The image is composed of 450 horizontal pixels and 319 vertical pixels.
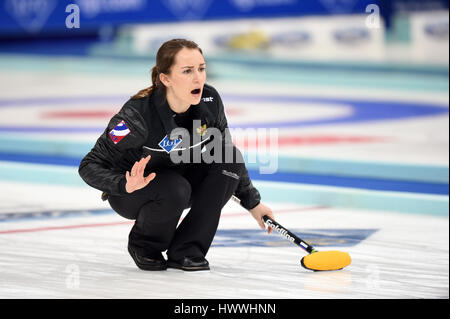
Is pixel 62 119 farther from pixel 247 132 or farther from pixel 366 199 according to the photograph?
pixel 366 199

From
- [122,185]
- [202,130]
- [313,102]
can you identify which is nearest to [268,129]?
[313,102]

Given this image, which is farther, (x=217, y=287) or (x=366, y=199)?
(x=366, y=199)

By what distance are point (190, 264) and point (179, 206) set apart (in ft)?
0.75

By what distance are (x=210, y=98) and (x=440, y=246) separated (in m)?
1.18

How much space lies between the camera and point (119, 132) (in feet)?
9.21

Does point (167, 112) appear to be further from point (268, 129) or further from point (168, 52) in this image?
point (268, 129)

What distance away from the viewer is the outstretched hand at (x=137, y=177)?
105 inches

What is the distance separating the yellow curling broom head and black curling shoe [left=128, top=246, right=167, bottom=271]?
1.59ft

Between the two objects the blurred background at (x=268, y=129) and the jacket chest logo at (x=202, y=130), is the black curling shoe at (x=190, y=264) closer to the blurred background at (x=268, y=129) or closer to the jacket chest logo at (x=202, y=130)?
the blurred background at (x=268, y=129)

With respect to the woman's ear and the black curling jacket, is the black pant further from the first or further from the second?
the woman's ear

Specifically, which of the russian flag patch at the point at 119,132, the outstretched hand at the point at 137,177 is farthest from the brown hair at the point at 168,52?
the outstretched hand at the point at 137,177

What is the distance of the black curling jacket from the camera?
9.16 ft

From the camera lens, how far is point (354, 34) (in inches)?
466
